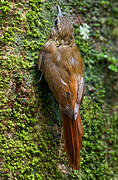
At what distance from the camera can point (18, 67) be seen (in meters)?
2.62

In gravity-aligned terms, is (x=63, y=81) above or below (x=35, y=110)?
above

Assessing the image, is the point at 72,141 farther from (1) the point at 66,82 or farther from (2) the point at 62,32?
(2) the point at 62,32

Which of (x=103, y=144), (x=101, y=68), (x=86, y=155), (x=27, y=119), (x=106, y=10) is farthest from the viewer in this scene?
(x=106, y=10)

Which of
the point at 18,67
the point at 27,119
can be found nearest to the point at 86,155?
the point at 27,119

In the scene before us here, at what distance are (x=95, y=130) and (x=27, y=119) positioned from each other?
45.8 inches

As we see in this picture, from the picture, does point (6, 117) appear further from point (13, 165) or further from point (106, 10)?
point (106, 10)

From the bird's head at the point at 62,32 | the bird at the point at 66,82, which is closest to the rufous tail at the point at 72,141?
the bird at the point at 66,82

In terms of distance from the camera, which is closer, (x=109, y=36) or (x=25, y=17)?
(x=25, y=17)

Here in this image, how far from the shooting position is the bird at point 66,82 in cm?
243

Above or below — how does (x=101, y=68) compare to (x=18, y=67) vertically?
below

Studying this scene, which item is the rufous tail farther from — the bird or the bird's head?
the bird's head

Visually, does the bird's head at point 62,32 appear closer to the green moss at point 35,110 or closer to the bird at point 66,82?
the bird at point 66,82

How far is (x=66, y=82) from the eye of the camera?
2.46 meters

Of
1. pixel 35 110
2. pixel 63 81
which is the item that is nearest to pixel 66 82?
pixel 63 81
